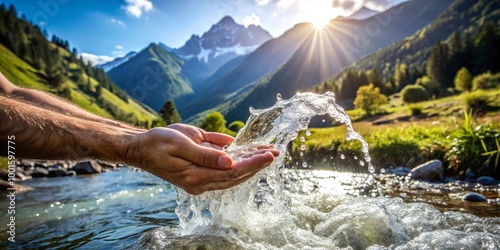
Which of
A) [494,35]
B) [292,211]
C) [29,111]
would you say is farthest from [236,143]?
[494,35]

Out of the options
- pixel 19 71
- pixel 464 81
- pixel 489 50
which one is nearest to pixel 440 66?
pixel 489 50

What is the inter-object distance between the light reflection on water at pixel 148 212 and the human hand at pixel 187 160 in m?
1.31

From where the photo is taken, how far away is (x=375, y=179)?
11.2 meters

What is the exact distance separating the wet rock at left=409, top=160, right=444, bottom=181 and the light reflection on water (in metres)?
0.87

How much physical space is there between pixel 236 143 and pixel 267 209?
1.54 meters

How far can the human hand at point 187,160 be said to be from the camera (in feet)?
9.40

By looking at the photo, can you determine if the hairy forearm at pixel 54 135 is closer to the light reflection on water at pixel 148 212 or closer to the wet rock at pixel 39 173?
the light reflection on water at pixel 148 212

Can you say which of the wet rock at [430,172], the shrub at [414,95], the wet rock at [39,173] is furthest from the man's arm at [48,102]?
the shrub at [414,95]

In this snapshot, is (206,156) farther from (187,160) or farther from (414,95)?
(414,95)

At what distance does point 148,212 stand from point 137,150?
5104mm

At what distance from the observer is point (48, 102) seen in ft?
12.1

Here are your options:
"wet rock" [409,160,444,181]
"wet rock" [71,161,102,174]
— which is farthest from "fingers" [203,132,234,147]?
"wet rock" [71,161,102,174]

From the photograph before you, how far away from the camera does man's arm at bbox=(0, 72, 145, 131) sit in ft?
11.4

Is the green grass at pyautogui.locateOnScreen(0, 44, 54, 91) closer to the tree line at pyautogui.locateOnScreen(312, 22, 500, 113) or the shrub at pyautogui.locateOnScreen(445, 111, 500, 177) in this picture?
the tree line at pyautogui.locateOnScreen(312, 22, 500, 113)
